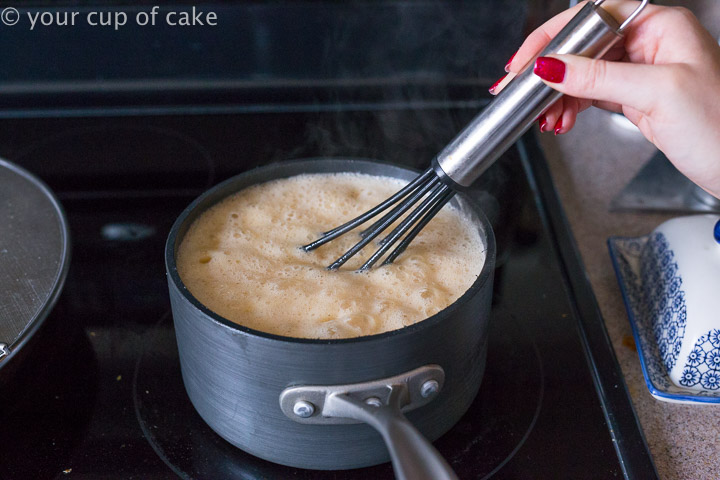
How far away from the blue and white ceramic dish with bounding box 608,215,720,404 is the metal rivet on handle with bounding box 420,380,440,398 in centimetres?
29

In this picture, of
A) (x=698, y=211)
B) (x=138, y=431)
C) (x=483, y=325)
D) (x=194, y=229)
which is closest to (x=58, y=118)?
(x=194, y=229)

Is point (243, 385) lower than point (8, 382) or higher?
higher

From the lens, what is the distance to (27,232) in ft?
2.75

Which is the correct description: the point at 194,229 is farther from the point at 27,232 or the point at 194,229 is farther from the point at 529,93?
the point at 529,93

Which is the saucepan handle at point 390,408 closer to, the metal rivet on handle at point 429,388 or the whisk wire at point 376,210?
the metal rivet on handle at point 429,388

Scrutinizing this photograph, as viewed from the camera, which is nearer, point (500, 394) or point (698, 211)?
point (500, 394)

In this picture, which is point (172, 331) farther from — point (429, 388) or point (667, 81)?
point (667, 81)

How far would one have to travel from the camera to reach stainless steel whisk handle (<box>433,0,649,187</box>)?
0.57m

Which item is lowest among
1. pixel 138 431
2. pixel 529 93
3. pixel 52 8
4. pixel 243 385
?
pixel 138 431

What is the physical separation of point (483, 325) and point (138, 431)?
38 cm

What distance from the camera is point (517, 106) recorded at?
0.59 meters

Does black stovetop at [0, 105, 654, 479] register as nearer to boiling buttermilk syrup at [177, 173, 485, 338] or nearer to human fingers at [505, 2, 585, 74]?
boiling buttermilk syrup at [177, 173, 485, 338]

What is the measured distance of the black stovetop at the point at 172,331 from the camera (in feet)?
2.21

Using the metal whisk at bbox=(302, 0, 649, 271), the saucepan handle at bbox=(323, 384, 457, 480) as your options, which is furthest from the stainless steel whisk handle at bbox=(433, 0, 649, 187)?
the saucepan handle at bbox=(323, 384, 457, 480)
